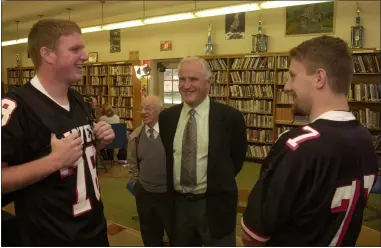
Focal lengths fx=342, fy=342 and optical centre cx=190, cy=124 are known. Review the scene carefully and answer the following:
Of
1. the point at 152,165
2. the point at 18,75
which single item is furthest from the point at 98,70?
the point at 152,165

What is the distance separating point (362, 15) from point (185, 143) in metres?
5.87

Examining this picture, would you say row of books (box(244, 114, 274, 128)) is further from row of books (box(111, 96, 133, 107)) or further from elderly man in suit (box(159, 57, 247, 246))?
elderly man in suit (box(159, 57, 247, 246))

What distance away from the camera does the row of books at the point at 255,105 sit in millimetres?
7430

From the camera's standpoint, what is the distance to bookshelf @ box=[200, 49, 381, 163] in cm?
642

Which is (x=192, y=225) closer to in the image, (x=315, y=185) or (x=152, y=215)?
(x=152, y=215)

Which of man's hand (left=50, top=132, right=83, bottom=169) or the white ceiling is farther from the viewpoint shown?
the white ceiling

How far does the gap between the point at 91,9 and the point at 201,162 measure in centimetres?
852

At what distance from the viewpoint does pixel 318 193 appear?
1.19 metres

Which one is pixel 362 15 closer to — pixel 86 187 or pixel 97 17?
pixel 86 187

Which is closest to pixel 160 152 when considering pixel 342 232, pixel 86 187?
pixel 86 187

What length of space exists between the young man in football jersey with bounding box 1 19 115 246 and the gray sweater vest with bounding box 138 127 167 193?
1.12 metres

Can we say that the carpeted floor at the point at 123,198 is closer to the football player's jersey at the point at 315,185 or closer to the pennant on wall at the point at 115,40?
the football player's jersey at the point at 315,185

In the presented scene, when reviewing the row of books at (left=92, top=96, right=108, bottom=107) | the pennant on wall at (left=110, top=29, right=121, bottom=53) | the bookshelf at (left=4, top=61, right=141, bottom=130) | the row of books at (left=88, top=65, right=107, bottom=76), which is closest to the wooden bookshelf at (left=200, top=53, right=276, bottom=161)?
the bookshelf at (left=4, top=61, right=141, bottom=130)

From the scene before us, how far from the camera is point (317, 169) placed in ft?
3.82
